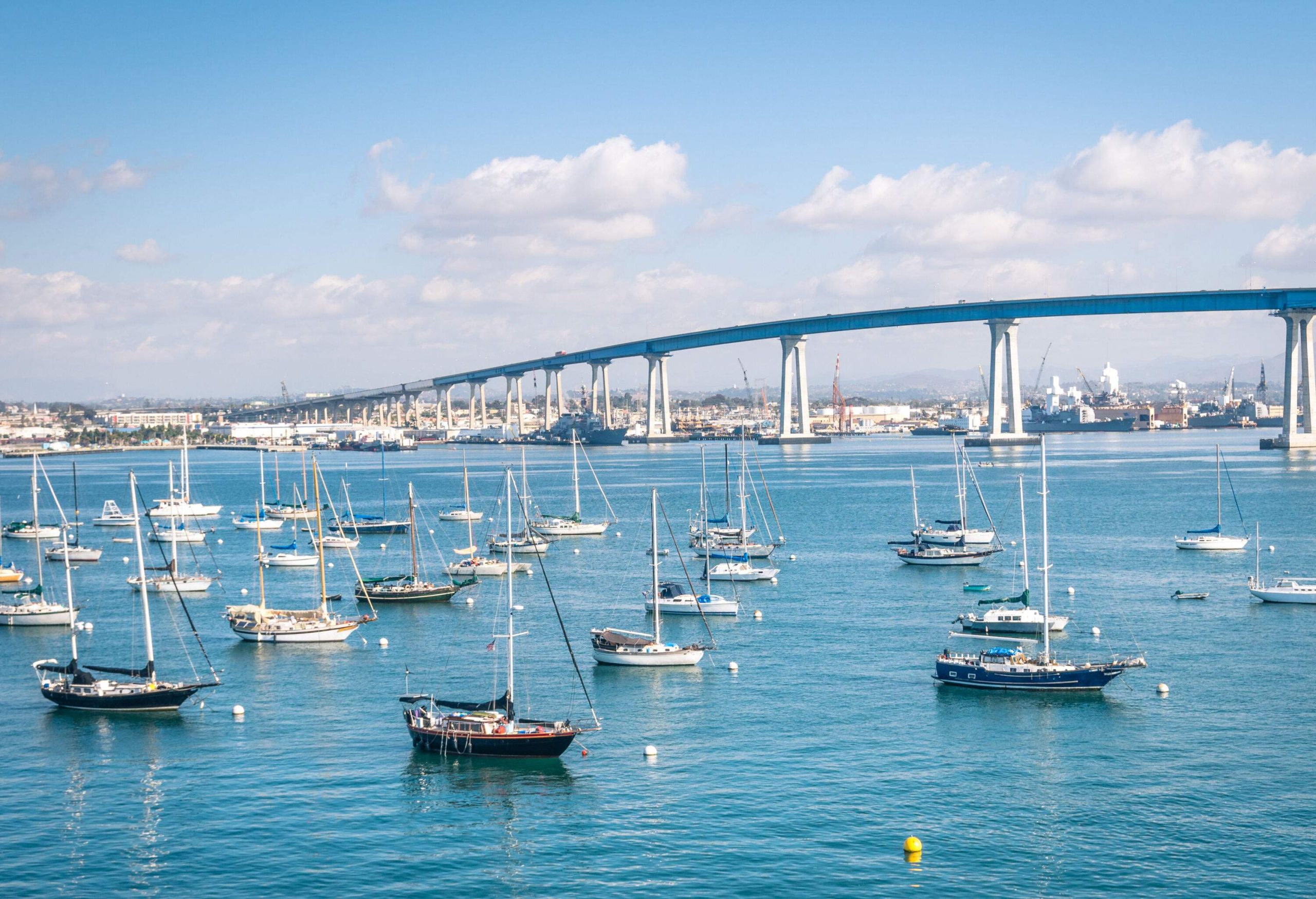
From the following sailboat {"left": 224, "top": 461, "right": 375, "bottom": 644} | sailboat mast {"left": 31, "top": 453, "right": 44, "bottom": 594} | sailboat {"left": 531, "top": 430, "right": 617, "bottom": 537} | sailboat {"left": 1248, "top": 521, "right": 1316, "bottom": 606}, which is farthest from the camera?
sailboat {"left": 531, "top": 430, "right": 617, "bottom": 537}

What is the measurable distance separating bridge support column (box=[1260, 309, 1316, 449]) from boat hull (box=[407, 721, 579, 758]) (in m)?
135

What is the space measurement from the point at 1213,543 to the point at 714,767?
44.4 meters

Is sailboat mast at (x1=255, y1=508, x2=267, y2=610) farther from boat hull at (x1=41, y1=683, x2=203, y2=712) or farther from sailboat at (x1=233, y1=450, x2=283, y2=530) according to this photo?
boat hull at (x1=41, y1=683, x2=203, y2=712)

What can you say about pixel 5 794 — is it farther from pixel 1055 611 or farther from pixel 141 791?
pixel 1055 611

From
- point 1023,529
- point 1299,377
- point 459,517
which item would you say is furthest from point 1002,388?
point 1023,529

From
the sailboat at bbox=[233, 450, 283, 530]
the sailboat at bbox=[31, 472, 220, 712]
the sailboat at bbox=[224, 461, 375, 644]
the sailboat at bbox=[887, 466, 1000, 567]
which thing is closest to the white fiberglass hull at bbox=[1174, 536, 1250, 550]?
the sailboat at bbox=[887, 466, 1000, 567]

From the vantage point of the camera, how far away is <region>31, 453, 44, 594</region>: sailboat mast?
51406 mm

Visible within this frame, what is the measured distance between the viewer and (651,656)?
3900 cm

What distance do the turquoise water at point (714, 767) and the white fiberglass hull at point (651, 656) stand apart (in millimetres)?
502

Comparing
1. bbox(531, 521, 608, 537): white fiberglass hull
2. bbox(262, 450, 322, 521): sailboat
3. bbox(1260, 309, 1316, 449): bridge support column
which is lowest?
bbox(531, 521, 608, 537): white fiberglass hull

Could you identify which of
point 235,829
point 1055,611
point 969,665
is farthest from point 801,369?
point 235,829

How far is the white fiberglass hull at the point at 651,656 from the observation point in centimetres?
3894

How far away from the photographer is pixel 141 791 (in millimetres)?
28016

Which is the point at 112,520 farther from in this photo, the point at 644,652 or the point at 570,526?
the point at 644,652
